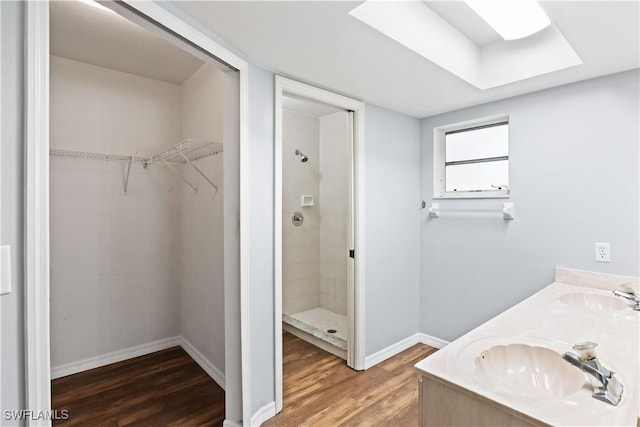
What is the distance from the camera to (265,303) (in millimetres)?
2012

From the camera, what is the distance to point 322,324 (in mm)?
3479

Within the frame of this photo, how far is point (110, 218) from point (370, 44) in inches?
98.8

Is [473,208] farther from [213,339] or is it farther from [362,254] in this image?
[213,339]

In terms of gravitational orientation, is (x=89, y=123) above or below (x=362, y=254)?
above

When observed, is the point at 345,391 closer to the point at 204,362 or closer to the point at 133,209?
the point at 204,362

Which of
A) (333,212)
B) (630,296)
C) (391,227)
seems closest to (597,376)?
(630,296)

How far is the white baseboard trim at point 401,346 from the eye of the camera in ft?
8.98

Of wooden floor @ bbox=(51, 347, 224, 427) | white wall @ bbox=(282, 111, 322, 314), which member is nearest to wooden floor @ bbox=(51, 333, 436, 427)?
wooden floor @ bbox=(51, 347, 224, 427)

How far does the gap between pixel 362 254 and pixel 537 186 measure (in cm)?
139

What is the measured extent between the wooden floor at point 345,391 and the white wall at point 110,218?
4.65ft

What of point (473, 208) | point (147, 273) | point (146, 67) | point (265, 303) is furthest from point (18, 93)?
point (473, 208)

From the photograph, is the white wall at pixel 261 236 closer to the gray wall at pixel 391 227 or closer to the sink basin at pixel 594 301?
the gray wall at pixel 391 227

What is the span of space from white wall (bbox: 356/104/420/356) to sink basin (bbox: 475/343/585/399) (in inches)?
58.9

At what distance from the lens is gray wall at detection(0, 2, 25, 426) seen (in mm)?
875
